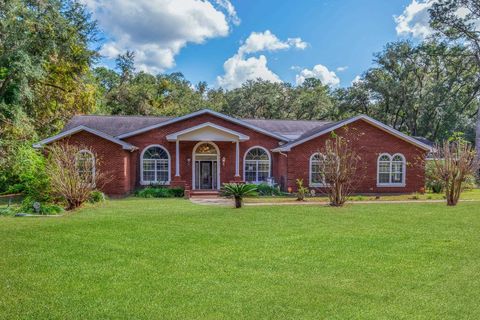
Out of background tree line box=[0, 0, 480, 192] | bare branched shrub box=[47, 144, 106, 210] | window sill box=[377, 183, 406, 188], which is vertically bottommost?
window sill box=[377, 183, 406, 188]

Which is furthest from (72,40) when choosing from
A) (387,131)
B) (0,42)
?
(387,131)

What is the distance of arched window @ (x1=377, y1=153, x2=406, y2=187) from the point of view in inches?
916

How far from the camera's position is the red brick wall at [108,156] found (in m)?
20.7

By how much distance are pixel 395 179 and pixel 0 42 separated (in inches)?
949

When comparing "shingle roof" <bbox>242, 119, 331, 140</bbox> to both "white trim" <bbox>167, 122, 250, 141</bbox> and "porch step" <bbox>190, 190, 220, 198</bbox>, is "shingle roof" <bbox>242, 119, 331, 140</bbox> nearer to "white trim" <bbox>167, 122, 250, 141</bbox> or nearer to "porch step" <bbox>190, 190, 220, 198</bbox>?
"white trim" <bbox>167, 122, 250, 141</bbox>

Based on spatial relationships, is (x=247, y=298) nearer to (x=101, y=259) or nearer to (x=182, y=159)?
(x=101, y=259)

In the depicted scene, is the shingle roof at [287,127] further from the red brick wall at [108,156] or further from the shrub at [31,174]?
the shrub at [31,174]

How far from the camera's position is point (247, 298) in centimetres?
533

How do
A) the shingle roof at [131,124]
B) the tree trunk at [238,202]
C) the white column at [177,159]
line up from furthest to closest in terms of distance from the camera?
the shingle roof at [131,124], the white column at [177,159], the tree trunk at [238,202]

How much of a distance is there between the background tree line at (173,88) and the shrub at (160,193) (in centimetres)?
547

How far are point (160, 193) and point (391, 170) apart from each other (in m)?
13.4

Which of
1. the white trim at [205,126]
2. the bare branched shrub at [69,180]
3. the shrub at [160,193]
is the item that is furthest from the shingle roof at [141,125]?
the bare branched shrub at [69,180]

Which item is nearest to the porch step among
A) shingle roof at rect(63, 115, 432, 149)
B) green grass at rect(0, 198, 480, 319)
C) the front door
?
the front door

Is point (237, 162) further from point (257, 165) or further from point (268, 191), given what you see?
point (268, 191)
